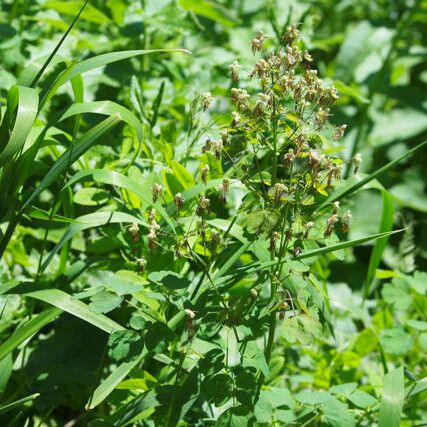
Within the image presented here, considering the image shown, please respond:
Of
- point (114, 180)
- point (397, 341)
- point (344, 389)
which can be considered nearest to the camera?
point (114, 180)

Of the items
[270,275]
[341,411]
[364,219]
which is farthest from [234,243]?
[364,219]

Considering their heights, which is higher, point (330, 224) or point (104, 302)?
point (330, 224)

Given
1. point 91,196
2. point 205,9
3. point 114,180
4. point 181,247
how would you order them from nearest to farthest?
point 181,247
point 114,180
point 91,196
point 205,9

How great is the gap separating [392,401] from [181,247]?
0.53 metres

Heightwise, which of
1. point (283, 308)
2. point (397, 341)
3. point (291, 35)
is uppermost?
point (291, 35)

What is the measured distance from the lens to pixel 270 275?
5.77 feet

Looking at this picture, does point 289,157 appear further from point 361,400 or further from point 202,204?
point 361,400

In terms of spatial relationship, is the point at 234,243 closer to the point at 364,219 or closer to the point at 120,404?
the point at 120,404

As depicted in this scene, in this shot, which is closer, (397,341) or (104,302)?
(104,302)

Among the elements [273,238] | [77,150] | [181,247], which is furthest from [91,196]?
[273,238]

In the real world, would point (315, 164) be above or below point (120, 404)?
above

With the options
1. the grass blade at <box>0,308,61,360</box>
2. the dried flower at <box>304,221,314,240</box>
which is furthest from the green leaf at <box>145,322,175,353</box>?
the dried flower at <box>304,221,314,240</box>

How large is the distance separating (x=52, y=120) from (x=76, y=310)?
0.42 metres

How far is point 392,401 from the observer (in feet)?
5.71
